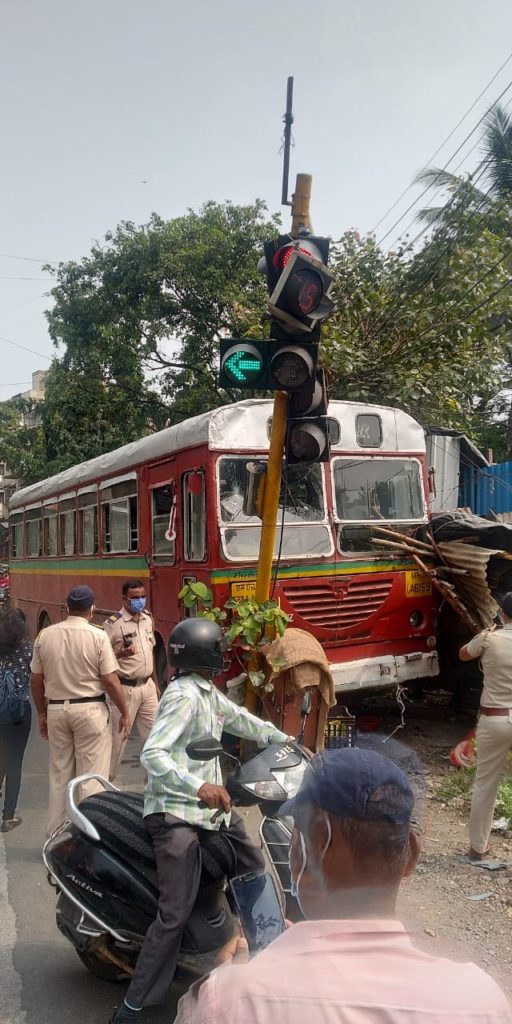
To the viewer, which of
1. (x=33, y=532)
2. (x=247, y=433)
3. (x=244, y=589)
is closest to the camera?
(x=244, y=589)

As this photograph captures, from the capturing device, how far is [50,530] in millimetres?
12719

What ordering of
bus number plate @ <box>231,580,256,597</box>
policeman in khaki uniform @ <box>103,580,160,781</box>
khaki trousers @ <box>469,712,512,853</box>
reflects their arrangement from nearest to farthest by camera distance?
khaki trousers @ <box>469,712,512,853</box> → policeman in khaki uniform @ <box>103,580,160,781</box> → bus number plate @ <box>231,580,256,597</box>

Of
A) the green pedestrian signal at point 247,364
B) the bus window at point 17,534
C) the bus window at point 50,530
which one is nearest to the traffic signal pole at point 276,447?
the green pedestrian signal at point 247,364

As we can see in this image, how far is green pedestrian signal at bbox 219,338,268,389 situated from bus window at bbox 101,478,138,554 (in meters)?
3.50

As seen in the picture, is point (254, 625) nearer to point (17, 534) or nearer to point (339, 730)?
point (339, 730)

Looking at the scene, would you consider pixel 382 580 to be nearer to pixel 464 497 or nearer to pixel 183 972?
pixel 183 972

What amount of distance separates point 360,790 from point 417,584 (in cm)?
634

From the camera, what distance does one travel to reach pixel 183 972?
3.11m

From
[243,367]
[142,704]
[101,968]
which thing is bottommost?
[101,968]

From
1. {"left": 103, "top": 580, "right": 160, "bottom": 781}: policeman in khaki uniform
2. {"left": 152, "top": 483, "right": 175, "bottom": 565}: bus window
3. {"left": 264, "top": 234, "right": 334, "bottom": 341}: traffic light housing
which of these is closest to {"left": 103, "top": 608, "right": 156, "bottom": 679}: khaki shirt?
{"left": 103, "top": 580, "right": 160, "bottom": 781}: policeman in khaki uniform

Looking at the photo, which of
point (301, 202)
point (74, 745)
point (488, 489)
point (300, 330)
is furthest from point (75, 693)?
point (488, 489)

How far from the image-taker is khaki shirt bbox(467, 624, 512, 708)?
192 inches

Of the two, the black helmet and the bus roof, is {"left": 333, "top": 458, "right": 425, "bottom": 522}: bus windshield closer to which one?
the bus roof

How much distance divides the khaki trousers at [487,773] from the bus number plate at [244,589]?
2329 millimetres
